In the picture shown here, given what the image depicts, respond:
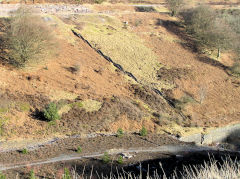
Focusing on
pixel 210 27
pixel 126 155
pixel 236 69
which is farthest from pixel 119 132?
pixel 210 27

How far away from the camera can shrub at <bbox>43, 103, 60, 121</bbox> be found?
20422 millimetres

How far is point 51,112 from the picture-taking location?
20.5 meters

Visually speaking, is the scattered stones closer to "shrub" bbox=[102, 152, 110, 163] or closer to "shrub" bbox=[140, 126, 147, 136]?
"shrub" bbox=[102, 152, 110, 163]

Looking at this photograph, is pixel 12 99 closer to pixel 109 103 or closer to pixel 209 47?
pixel 109 103

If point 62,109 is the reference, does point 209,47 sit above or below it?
above

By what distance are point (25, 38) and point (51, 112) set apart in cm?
758

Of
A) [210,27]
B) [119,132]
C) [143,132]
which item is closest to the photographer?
[119,132]

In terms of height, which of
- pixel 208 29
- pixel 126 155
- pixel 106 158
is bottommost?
pixel 126 155

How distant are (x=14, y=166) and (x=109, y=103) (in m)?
10.9

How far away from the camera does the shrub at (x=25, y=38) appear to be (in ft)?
76.2

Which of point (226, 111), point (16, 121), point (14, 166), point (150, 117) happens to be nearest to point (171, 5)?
point (226, 111)

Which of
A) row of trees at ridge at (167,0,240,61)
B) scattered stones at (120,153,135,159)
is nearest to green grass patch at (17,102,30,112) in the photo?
A: scattered stones at (120,153,135,159)

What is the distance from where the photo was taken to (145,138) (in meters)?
21.1

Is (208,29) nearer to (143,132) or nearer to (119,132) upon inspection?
(143,132)
